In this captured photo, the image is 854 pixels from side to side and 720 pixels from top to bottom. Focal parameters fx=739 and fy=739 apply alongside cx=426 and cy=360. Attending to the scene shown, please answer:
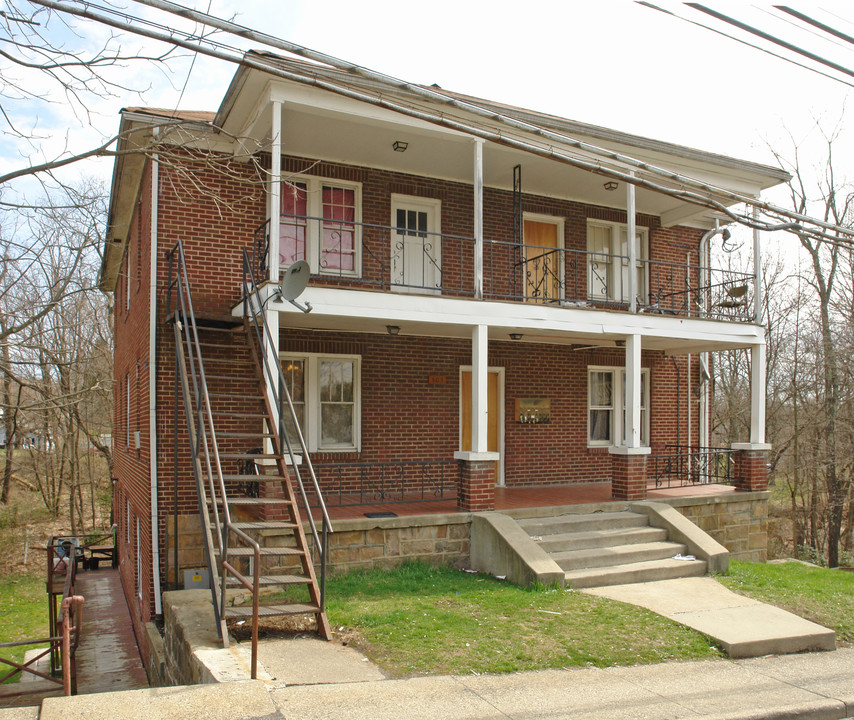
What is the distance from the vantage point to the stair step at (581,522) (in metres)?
9.92

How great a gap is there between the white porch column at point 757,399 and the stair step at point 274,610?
28.9ft

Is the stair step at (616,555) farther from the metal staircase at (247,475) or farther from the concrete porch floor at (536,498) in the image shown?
the metal staircase at (247,475)

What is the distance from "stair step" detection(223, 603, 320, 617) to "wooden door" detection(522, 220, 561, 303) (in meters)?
7.94

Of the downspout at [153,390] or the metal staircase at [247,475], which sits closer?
the metal staircase at [247,475]

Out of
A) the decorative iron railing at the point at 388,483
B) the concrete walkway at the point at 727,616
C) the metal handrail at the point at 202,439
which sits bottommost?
the concrete walkway at the point at 727,616

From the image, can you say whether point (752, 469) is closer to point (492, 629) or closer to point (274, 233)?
point (492, 629)

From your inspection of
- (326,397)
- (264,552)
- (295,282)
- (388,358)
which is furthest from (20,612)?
(264,552)

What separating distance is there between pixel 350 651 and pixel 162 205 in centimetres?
689

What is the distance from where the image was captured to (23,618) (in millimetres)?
17906

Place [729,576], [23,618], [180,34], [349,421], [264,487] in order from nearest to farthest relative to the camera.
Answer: [180,34] < [264,487] < [729,576] < [349,421] < [23,618]

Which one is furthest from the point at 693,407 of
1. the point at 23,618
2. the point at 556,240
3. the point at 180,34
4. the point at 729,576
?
the point at 23,618

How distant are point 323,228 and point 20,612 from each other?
45.6ft

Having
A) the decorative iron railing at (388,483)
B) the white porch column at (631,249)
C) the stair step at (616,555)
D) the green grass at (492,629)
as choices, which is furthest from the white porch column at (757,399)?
the green grass at (492,629)

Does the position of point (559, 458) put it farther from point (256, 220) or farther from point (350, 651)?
point (350, 651)
